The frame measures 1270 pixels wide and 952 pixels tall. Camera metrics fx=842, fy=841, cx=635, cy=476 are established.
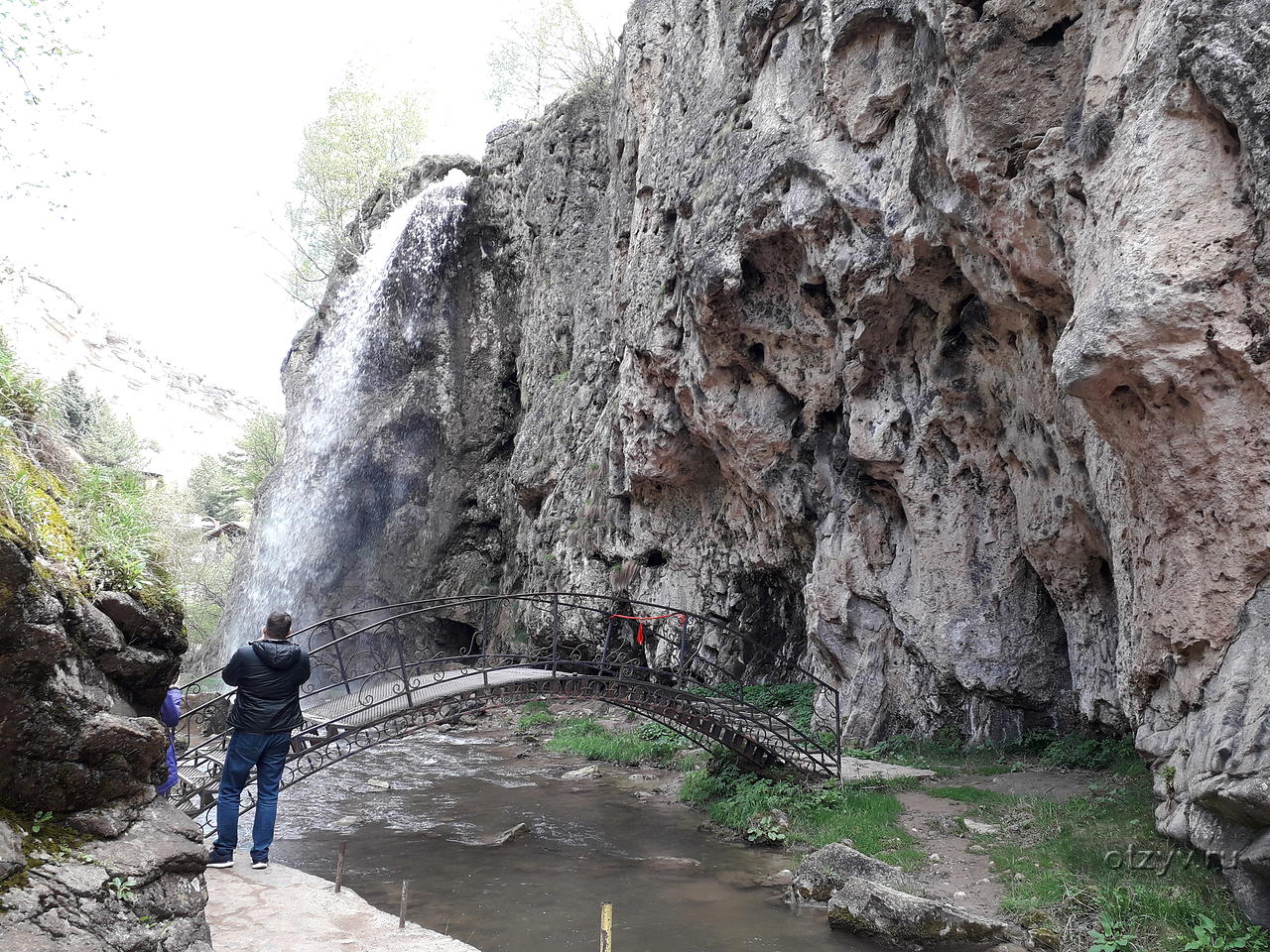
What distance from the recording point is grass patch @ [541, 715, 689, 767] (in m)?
14.5

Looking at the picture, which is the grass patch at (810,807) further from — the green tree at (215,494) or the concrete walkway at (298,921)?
the green tree at (215,494)

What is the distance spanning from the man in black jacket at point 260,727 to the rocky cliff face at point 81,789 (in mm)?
1542

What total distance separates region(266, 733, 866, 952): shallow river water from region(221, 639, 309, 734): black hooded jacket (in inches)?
88.6

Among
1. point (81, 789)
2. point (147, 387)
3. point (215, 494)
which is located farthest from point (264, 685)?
point (147, 387)

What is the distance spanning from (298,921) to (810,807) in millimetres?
6401

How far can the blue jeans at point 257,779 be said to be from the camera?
6270 mm

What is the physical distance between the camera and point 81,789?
167 inches

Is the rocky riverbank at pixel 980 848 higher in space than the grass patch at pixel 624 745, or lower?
higher

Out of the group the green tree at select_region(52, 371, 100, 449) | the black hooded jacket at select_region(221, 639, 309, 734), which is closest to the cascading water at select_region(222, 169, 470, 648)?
the green tree at select_region(52, 371, 100, 449)

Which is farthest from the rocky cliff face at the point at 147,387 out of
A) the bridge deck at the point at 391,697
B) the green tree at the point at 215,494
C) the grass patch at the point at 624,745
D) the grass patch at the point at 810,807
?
the grass patch at the point at 810,807

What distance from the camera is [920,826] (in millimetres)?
8992

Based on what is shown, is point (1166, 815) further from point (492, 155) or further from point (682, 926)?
point (492, 155)

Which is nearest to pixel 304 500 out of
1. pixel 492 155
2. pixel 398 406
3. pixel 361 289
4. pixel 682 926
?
pixel 398 406

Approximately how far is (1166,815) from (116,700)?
7374 mm
